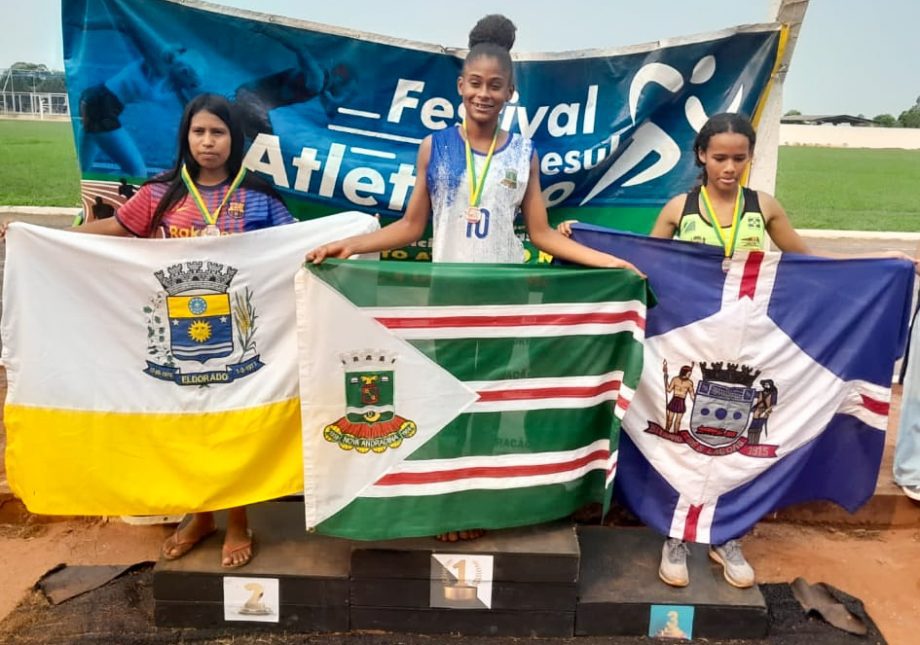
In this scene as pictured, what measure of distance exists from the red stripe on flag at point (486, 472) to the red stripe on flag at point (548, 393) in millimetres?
279

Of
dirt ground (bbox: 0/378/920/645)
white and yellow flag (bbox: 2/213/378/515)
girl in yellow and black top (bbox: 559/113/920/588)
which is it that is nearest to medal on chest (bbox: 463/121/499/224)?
girl in yellow and black top (bbox: 559/113/920/588)

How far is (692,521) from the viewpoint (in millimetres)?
3238

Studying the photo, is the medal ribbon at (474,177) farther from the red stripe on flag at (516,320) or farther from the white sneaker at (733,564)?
the white sneaker at (733,564)

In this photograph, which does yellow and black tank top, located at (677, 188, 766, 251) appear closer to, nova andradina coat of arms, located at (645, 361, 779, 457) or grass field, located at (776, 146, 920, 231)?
nova andradina coat of arms, located at (645, 361, 779, 457)

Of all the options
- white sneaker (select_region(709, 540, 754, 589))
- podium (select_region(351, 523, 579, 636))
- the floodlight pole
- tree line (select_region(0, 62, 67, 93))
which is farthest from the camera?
tree line (select_region(0, 62, 67, 93))

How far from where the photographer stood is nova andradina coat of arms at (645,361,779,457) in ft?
10.3

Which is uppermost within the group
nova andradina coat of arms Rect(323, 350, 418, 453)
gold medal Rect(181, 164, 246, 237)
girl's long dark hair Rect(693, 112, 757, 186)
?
girl's long dark hair Rect(693, 112, 757, 186)

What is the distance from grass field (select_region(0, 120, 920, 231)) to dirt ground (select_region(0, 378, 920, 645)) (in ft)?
45.8

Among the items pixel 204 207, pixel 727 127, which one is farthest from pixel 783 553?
pixel 204 207

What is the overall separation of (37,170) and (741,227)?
80.0 ft

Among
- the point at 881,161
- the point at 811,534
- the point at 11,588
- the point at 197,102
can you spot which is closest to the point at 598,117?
the point at 197,102

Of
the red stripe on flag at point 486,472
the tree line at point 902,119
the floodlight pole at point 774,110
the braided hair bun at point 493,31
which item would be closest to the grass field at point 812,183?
the floodlight pole at point 774,110

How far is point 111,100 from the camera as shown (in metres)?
3.98

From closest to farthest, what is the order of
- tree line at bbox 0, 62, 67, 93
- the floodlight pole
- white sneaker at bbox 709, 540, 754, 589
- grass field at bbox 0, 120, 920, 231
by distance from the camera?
white sneaker at bbox 709, 540, 754, 589, the floodlight pole, grass field at bbox 0, 120, 920, 231, tree line at bbox 0, 62, 67, 93
